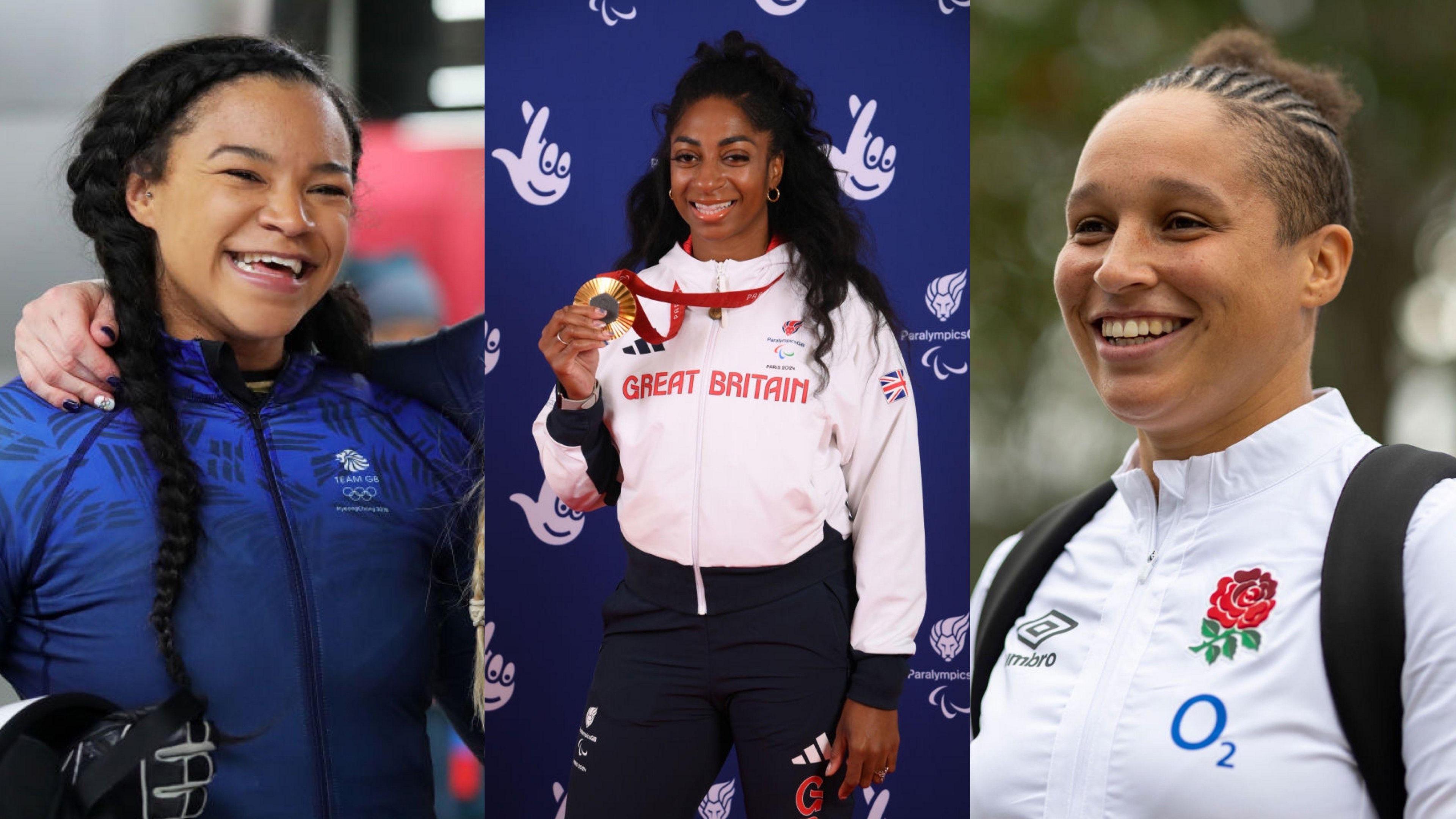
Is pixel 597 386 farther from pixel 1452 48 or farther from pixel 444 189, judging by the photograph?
pixel 1452 48

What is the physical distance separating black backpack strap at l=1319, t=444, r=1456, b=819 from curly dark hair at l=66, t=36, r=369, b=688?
77.3 inches

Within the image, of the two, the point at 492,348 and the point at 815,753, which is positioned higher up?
the point at 492,348

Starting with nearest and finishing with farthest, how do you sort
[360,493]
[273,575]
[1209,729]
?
1. [1209,729]
2. [273,575]
3. [360,493]

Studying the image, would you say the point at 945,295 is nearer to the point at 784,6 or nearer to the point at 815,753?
the point at 784,6

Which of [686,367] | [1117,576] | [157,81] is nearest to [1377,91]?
[1117,576]

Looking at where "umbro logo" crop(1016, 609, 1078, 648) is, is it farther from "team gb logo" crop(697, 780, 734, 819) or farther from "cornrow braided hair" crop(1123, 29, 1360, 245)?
"cornrow braided hair" crop(1123, 29, 1360, 245)

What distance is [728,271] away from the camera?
214 centimetres

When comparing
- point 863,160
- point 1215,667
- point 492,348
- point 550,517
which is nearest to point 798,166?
point 863,160

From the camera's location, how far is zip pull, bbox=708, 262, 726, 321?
2.13 meters

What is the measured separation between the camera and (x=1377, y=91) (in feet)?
17.8

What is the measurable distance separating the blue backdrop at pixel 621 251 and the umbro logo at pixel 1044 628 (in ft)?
1.14

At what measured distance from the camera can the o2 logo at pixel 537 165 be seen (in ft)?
7.39

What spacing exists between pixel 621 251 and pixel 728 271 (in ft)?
0.75

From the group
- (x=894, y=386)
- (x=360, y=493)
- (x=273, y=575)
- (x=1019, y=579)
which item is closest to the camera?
(x=894, y=386)
